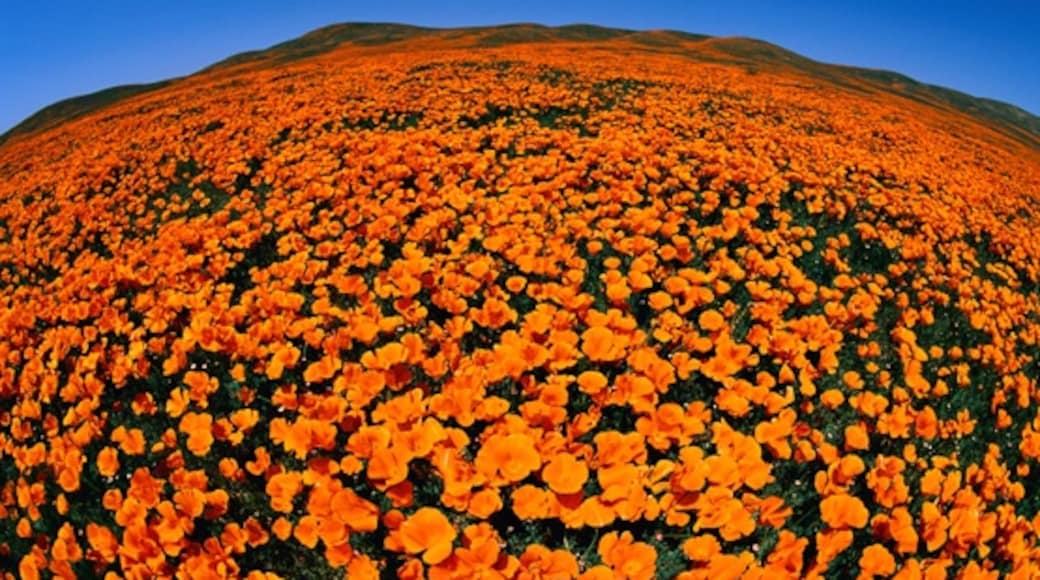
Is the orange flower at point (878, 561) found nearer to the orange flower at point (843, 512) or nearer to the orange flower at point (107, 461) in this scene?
the orange flower at point (843, 512)

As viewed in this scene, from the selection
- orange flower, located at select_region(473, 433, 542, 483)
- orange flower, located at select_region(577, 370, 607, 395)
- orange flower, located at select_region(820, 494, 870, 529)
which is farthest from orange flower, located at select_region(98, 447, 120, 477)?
orange flower, located at select_region(820, 494, 870, 529)

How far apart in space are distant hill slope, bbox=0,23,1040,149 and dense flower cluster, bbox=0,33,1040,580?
3716 cm

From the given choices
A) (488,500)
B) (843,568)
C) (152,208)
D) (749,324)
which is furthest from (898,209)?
(152,208)

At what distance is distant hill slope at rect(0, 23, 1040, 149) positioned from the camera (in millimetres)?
45688

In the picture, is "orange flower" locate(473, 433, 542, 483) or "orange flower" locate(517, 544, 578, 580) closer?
"orange flower" locate(517, 544, 578, 580)

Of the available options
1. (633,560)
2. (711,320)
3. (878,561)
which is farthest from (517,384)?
(878,561)

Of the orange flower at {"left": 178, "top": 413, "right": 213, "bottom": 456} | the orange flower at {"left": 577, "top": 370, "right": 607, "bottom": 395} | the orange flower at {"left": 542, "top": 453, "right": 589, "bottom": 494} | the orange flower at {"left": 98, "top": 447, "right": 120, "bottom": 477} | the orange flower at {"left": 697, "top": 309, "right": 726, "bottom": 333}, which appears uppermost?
the orange flower at {"left": 697, "top": 309, "right": 726, "bottom": 333}

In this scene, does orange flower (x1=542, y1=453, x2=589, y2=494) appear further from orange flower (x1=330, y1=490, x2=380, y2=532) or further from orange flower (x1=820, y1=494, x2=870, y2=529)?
orange flower (x1=820, y1=494, x2=870, y2=529)

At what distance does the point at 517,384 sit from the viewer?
11.8 ft

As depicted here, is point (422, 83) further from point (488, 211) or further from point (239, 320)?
point (239, 320)

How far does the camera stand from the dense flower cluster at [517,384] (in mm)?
2496

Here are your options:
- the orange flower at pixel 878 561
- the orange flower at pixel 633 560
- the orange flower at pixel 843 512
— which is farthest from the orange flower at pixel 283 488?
the orange flower at pixel 878 561

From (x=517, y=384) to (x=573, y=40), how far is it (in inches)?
2005

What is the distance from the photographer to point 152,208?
8.71 m
